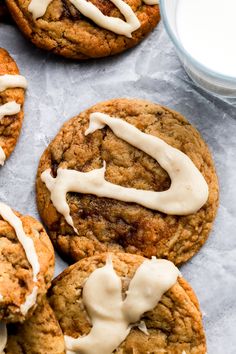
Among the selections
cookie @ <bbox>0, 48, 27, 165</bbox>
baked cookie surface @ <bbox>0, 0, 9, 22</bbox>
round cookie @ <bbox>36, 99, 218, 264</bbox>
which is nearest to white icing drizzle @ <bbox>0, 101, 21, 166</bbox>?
cookie @ <bbox>0, 48, 27, 165</bbox>

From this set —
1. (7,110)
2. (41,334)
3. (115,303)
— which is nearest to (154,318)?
(115,303)

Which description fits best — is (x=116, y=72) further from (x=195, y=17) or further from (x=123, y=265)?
(x=123, y=265)

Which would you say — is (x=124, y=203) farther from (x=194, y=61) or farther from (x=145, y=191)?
(x=194, y=61)

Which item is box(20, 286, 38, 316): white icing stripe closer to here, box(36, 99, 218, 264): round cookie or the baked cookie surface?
box(36, 99, 218, 264): round cookie

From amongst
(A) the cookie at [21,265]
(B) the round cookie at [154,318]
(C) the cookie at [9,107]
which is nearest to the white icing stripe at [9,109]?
(C) the cookie at [9,107]

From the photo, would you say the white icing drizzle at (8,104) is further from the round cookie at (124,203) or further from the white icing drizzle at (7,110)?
the round cookie at (124,203)
